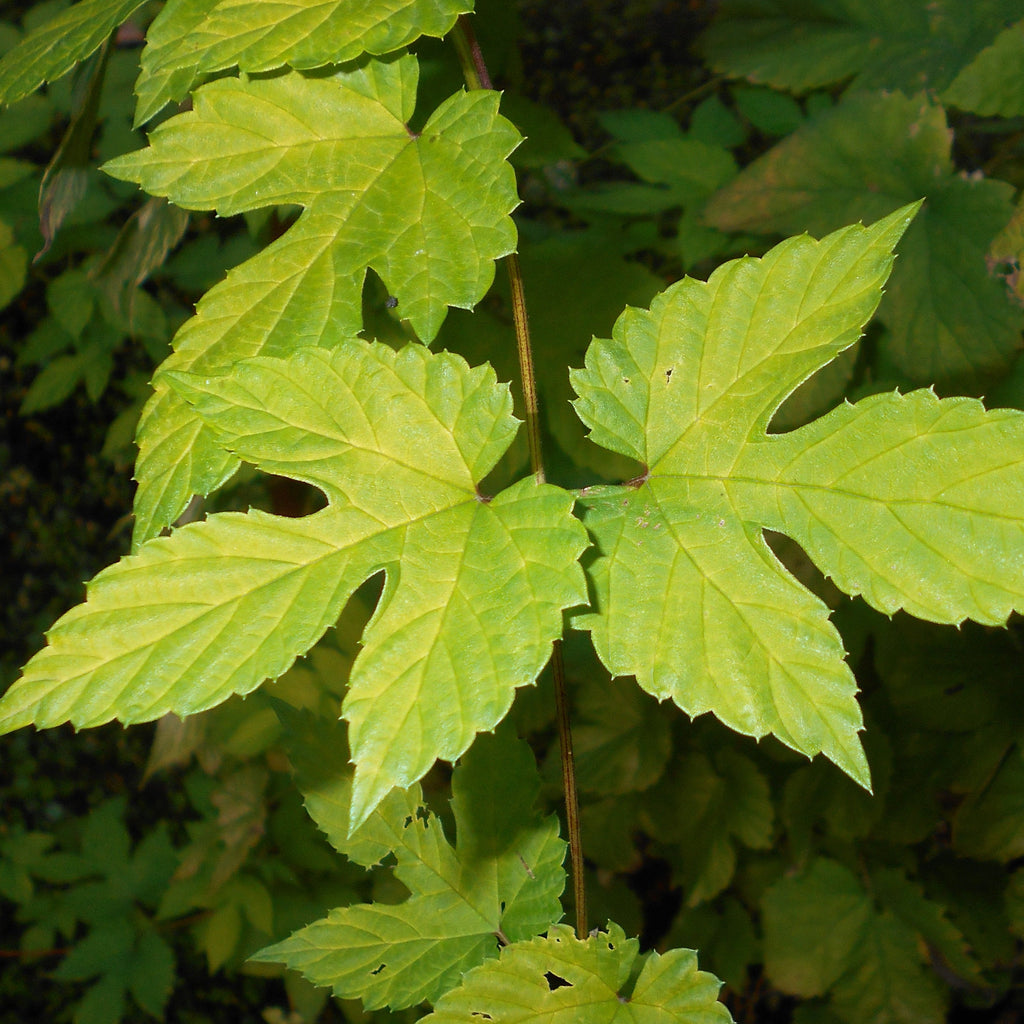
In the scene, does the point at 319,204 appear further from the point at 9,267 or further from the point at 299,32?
the point at 9,267

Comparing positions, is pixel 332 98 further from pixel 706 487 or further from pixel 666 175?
pixel 666 175

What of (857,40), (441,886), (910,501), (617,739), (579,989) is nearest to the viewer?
(910,501)

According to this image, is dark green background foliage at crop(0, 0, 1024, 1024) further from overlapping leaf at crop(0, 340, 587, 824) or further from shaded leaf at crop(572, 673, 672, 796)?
overlapping leaf at crop(0, 340, 587, 824)

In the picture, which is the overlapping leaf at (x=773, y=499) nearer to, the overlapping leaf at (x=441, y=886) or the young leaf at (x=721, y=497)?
the young leaf at (x=721, y=497)

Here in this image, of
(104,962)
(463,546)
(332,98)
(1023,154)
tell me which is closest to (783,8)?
(1023,154)

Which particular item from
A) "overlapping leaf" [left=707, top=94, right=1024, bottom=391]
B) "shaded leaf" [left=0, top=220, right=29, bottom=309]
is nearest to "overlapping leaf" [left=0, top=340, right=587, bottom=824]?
"overlapping leaf" [left=707, top=94, right=1024, bottom=391]

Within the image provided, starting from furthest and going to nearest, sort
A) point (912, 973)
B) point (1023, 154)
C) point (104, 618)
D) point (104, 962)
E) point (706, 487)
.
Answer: point (104, 962) → point (912, 973) → point (1023, 154) → point (706, 487) → point (104, 618)

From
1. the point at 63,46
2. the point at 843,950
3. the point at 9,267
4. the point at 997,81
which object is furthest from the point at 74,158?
the point at 843,950

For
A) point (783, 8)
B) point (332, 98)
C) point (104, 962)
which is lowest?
point (104, 962)

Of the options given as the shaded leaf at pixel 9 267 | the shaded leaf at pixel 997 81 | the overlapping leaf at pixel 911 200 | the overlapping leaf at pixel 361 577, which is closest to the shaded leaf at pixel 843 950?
the overlapping leaf at pixel 911 200
